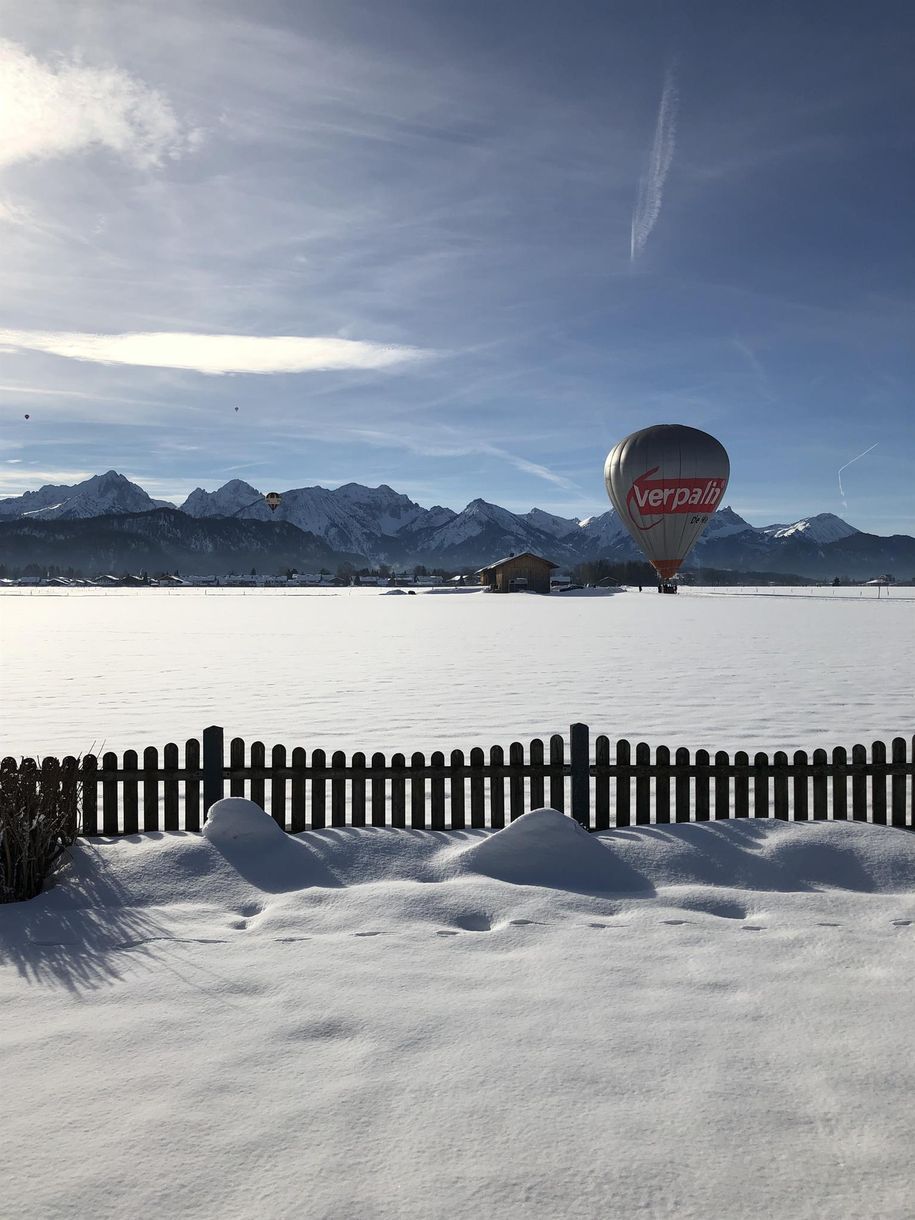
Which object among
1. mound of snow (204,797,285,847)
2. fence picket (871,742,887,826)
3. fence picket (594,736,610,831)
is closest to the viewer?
mound of snow (204,797,285,847)

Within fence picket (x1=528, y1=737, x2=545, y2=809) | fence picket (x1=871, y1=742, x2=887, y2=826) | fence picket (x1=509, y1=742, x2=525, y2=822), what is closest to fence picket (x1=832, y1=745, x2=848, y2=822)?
fence picket (x1=871, y1=742, x2=887, y2=826)

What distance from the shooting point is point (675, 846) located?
21.8ft

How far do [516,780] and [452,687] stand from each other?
31.2 ft

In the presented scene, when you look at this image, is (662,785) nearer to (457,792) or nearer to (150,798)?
(457,792)

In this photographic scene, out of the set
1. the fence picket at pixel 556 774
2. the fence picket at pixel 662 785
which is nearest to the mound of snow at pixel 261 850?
the fence picket at pixel 556 774

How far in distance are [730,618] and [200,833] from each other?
39676mm

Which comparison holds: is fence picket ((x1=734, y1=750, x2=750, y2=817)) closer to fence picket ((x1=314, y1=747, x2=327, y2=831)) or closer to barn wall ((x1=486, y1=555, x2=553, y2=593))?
fence picket ((x1=314, y1=747, x2=327, y2=831))

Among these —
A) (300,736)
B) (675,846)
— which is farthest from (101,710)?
(675,846)

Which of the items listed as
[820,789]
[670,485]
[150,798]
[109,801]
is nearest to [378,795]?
[150,798]

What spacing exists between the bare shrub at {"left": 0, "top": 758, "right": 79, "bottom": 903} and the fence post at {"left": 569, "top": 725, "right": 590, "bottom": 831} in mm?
4079

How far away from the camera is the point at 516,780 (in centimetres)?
734

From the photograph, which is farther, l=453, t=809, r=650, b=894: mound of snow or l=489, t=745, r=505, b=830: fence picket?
l=489, t=745, r=505, b=830: fence picket

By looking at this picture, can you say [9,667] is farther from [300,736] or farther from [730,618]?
[730,618]

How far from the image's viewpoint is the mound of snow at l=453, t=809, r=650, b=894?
241 inches
